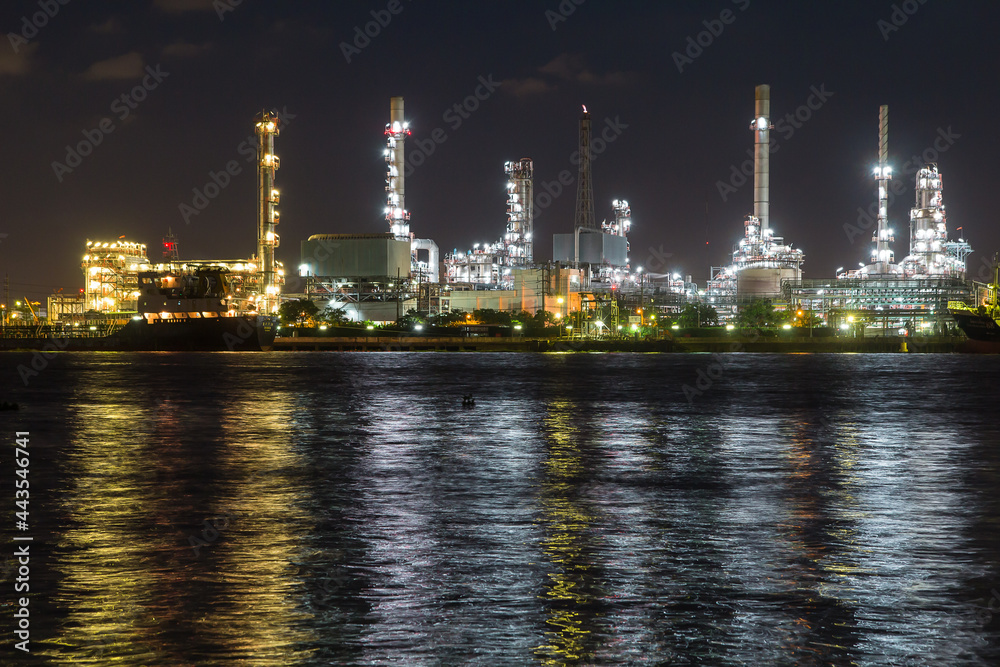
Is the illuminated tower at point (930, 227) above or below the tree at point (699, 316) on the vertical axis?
above

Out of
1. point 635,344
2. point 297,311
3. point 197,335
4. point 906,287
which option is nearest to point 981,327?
point 906,287

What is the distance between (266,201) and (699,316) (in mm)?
73618

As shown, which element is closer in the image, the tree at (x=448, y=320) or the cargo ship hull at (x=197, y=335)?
the cargo ship hull at (x=197, y=335)

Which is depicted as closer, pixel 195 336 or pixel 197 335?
pixel 197 335

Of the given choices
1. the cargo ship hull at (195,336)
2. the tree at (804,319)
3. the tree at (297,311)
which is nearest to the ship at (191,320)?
the cargo ship hull at (195,336)

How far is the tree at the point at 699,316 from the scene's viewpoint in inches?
6412

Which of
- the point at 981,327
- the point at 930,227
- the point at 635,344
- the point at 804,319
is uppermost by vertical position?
the point at 930,227

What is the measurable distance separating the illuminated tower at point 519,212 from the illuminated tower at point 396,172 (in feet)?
69.3

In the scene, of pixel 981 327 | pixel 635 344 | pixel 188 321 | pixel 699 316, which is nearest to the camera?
pixel 981 327

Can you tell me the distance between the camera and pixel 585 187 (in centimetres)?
18712

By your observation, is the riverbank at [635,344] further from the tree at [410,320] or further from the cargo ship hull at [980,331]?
the tree at [410,320]

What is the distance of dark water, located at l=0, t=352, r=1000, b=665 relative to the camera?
30.5 feet

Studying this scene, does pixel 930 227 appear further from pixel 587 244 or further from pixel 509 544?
pixel 509 544

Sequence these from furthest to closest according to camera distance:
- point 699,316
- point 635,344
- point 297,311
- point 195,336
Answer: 1. point 699,316
2. point 297,311
3. point 635,344
4. point 195,336
